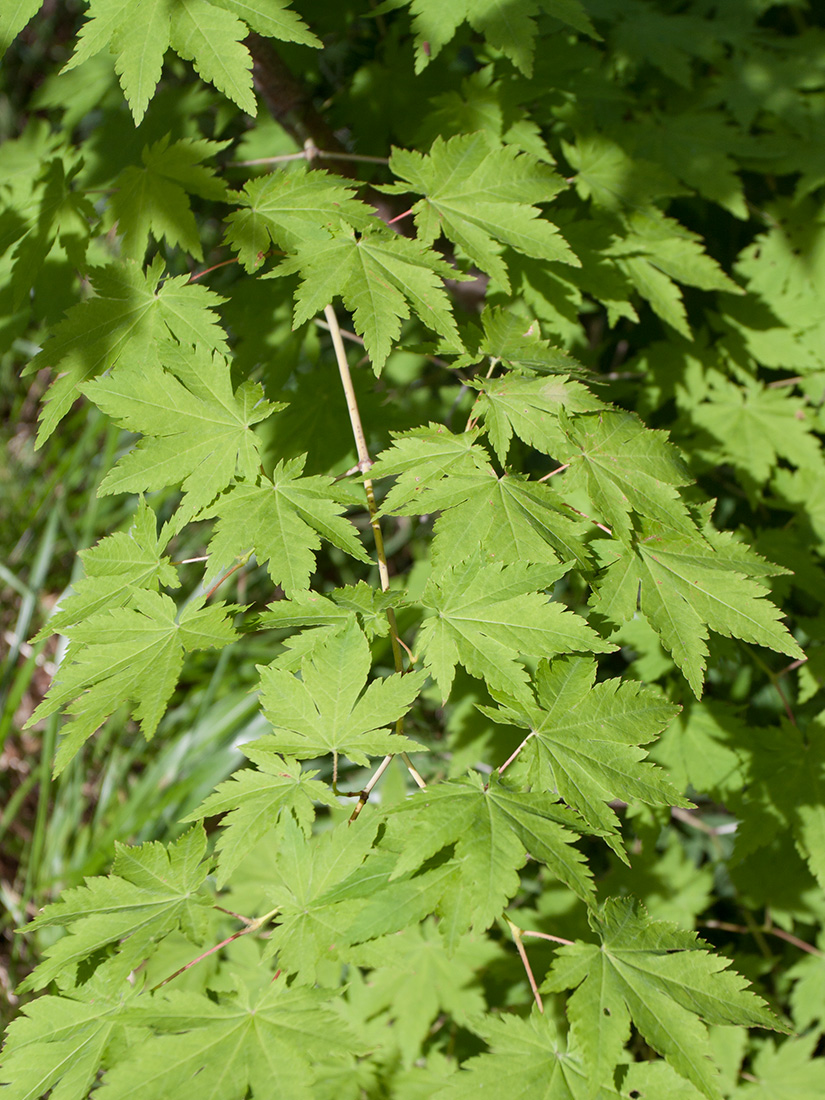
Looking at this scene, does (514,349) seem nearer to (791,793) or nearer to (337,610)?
(337,610)

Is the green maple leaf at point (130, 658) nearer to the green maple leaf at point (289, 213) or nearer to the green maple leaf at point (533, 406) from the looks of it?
the green maple leaf at point (533, 406)

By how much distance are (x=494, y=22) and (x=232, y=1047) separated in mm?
1668

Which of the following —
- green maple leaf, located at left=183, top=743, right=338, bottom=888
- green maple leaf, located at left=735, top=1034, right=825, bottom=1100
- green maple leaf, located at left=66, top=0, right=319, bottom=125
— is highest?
green maple leaf, located at left=66, top=0, right=319, bottom=125

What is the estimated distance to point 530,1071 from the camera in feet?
3.64

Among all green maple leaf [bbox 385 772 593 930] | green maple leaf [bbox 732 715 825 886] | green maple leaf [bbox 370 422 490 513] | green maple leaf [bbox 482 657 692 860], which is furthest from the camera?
green maple leaf [bbox 732 715 825 886]

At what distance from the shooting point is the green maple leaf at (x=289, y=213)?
4.41ft

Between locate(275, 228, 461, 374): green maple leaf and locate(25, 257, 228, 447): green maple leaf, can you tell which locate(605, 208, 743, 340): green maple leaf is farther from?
locate(25, 257, 228, 447): green maple leaf

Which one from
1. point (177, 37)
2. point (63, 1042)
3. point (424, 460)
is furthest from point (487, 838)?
point (177, 37)

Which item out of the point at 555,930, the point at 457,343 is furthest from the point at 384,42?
the point at 555,930

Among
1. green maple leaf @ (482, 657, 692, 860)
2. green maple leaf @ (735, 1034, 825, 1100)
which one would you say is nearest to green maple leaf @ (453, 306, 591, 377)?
green maple leaf @ (482, 657, 692, 860)

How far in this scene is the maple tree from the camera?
42.4 inches

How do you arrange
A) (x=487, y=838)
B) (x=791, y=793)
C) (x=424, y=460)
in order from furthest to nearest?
(x=791, y=793) < (x=424, y=460) < (x=487, y=838)

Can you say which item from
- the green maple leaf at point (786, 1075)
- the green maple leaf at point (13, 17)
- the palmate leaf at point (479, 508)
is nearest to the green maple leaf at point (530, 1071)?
the palmate leaf at point (479, 508)

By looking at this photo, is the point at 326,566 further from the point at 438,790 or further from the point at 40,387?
the point at 438,790
